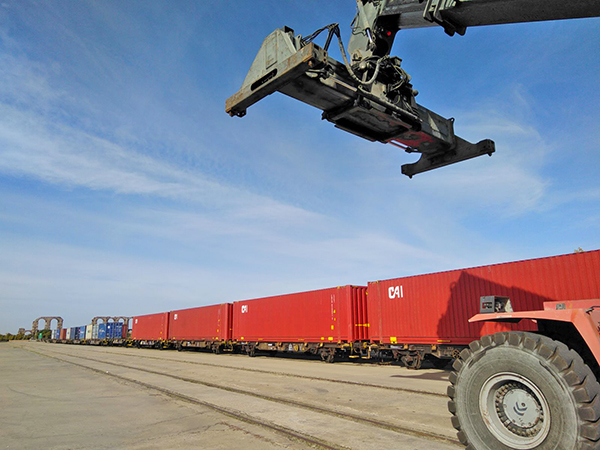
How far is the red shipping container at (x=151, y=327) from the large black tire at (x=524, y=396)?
38.1m

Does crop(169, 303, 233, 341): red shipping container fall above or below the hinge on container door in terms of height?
below

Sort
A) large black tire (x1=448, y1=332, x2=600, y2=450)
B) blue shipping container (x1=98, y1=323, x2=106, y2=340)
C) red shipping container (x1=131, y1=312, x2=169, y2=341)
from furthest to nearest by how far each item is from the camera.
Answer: blue shipping container (x1=98, y1=323, x2=106, y2=340), red shipping container (x1=131, y1=312, x2=169, y2=341), large black tire (x1=448, y1=332, x2=600, y2=450)

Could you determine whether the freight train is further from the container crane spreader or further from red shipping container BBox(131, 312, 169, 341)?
red shipping container BBox(131, 312, 169, 341)

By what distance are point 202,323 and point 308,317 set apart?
14031mm

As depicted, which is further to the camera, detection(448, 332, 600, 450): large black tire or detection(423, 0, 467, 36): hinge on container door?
detection(423, 0, 467, 36): hinge on container door

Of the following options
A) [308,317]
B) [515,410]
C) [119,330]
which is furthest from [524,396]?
[119,330]

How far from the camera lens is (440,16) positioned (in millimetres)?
4730

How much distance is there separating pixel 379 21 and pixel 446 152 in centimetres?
235

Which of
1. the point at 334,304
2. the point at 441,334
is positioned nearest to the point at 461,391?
the point at 441,334

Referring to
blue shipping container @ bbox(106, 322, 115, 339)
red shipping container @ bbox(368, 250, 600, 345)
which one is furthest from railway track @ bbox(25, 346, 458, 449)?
blue shipping container @ bbox(106, 322, 115, 339)

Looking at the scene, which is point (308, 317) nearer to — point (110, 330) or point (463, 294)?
point (463, 294)

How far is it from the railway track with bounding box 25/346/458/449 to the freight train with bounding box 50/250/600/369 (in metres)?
2.66

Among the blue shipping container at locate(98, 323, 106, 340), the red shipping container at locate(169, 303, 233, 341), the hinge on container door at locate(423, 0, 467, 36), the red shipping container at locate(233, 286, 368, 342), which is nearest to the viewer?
the hinge on container door at locate(423, 0, 467, 36)

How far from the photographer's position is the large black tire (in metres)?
3.20
